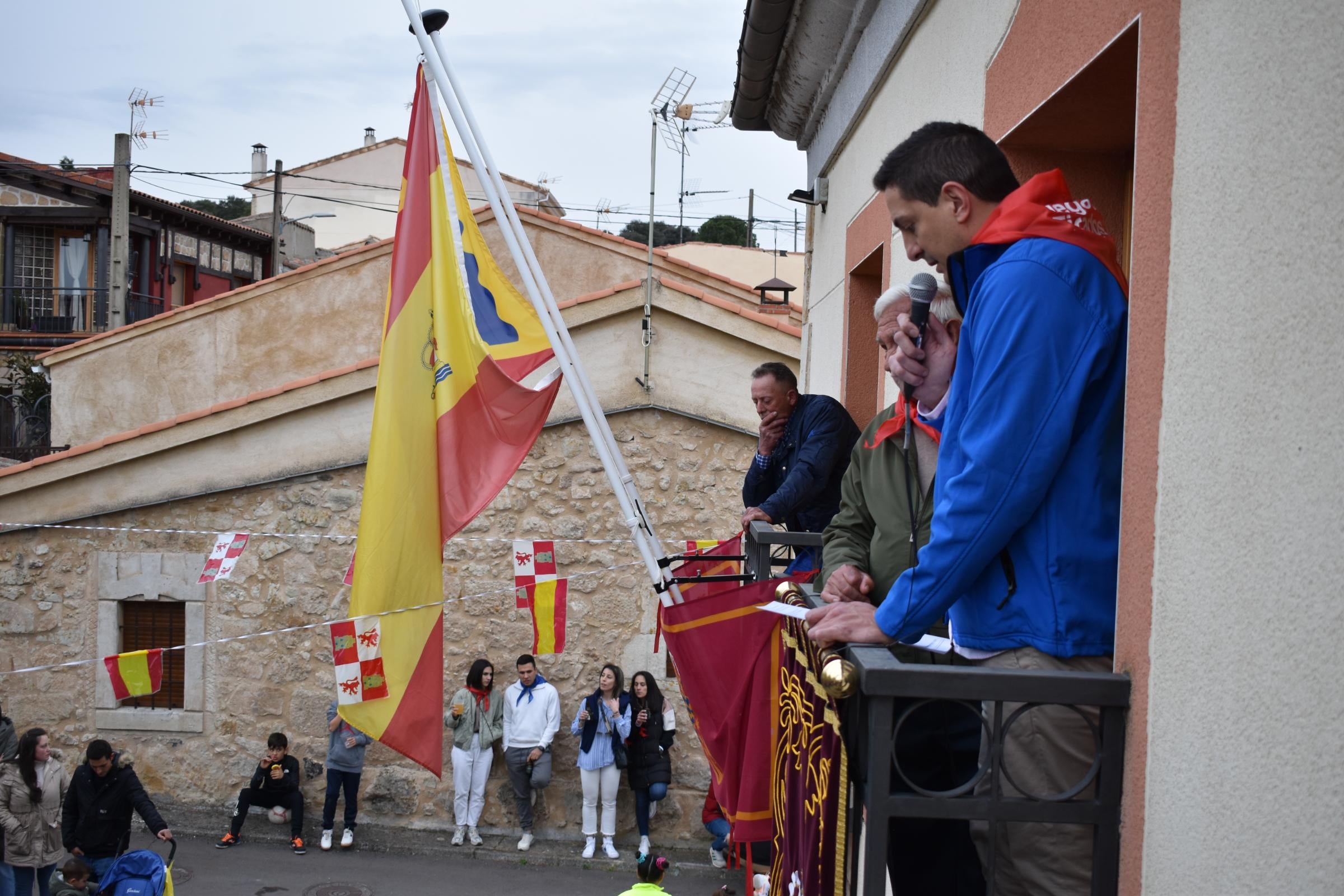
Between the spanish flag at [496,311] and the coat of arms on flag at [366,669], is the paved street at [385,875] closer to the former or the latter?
the coat of arms on flag at [366,669]

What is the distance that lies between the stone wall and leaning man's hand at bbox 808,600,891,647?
8.21 meters

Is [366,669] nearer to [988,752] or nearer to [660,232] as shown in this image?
[988,752]

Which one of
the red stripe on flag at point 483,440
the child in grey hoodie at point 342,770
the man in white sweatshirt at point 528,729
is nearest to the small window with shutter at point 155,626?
the child in grey hoodie at point 342,770

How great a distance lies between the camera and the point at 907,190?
2152 mm

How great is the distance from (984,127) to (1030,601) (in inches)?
67.7

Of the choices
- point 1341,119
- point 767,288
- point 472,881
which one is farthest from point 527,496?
point 767,288

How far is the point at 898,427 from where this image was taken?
2641 millimetres

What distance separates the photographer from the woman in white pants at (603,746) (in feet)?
34.0

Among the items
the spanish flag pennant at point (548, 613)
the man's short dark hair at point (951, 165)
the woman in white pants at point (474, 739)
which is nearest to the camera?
the man's short dark hair at point (951, 165)

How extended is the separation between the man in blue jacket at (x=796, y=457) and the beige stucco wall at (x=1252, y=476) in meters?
2.64

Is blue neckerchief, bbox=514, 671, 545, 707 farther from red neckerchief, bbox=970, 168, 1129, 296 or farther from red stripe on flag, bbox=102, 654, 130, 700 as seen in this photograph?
red neckerchief, bbox=970, 168, 1129, 296

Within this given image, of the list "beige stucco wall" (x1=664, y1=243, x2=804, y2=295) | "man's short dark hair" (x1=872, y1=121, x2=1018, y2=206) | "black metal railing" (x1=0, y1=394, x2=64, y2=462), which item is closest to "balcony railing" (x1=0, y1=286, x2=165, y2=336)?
"black metal railing" (x1=0, y1=394, x2=64, y2=462)

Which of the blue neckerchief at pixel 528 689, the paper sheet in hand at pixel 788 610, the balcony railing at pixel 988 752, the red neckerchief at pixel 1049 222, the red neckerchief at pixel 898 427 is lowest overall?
the blue neckerchief at pixel 528 689

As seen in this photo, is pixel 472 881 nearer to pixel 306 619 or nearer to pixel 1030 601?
pixel 306 619
